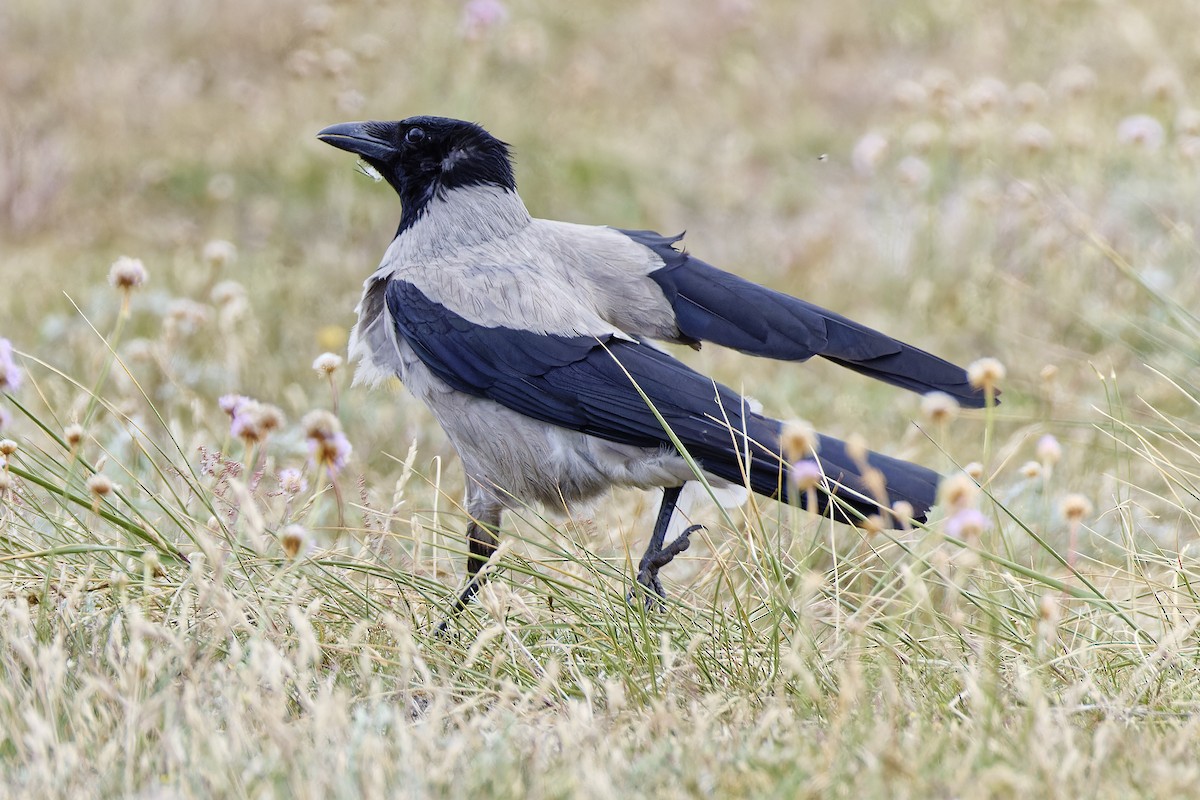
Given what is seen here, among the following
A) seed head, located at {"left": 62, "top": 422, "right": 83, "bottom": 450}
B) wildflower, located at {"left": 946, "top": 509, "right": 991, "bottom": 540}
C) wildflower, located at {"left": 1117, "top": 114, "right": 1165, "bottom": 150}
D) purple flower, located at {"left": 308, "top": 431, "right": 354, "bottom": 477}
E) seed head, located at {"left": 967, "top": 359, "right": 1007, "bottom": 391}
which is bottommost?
seed head, located at {"left": 62, "top": 422, "right": 83, "bottom": 450}

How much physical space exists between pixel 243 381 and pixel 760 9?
7.08 m

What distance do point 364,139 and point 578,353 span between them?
110 centimetres

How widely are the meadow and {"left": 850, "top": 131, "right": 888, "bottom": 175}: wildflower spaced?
11 cm

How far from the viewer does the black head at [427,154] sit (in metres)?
3.97

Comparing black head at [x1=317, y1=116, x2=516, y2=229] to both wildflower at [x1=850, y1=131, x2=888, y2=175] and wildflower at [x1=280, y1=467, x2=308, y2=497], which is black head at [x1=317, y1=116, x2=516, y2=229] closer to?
wildflower at [x1=280, y1=467, x2=308, y2=497]

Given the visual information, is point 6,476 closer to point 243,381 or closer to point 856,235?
point 243,381

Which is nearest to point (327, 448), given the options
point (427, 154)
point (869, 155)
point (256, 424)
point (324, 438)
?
point (324, 438)

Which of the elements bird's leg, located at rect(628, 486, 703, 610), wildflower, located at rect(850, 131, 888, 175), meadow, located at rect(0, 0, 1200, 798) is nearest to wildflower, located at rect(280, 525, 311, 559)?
meadow, located at rect(0, 0, 1200, 798)

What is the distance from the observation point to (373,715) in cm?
241

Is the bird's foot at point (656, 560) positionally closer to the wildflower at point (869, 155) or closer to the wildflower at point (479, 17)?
the wildflower at point (869, 155)

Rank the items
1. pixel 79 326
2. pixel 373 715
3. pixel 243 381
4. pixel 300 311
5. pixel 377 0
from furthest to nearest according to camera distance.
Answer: pixel 377 0 → pixel 300 311 → pixel 79 326 → pixel 243 381 → pixel 373 715

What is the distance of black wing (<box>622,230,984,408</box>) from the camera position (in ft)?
11.6

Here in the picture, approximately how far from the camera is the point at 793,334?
356cm

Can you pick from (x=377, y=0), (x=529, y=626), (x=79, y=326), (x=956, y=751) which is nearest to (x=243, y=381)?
(x=79, y=326)
